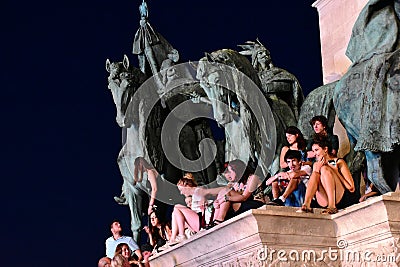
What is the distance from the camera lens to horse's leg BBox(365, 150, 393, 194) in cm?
928

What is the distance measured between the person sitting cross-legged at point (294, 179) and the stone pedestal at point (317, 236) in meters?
0.75

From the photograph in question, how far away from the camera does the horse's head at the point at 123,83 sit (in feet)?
47.4

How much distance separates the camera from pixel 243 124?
12.2 meters

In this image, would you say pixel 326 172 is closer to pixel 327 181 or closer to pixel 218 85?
pixel 327 181

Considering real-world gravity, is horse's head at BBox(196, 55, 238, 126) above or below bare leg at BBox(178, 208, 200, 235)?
above

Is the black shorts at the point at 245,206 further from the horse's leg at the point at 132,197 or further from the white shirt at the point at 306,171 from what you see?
the horse's leg at the point at 132,197

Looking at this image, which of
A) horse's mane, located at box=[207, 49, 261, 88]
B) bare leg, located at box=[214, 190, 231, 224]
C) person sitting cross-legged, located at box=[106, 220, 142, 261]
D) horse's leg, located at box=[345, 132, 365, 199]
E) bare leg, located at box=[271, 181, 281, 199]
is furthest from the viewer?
horse's mane, located at box=[207, 49, 261, 88]

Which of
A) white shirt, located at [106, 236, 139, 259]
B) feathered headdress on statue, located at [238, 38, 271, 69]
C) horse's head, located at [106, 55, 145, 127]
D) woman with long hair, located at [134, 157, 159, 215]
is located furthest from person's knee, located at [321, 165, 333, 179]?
horse's head, located at [106, 55, 145, 127]

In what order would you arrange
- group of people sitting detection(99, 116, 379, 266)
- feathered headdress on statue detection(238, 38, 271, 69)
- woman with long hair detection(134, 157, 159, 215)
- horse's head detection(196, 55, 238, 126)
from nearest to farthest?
group of people sitting detection(99, 116, 379, 266), horse's head detection(196, 55, 238, 126), woman with long hair detection(134, 157, 159, 215), feathered headdress on statue detection(238, 38, 271, 69)

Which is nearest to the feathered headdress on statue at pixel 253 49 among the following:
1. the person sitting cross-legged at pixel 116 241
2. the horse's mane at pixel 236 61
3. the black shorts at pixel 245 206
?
the horse's mane at pixel 236 61

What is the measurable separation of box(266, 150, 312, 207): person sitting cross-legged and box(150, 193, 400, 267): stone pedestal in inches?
29.4

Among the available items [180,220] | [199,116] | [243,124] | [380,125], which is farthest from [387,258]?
[199,116]

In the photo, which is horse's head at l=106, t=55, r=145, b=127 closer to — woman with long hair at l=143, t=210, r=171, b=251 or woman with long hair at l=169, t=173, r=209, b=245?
woman with long hair at l=143, t=210, r=171, b=251

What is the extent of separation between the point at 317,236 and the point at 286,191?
93cm
